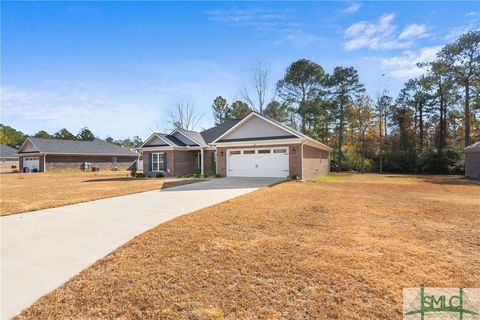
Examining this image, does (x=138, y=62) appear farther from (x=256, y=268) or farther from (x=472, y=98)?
(x=472, y=98)

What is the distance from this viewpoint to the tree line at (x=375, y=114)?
28.5m

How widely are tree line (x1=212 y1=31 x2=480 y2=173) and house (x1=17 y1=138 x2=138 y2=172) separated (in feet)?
74.1

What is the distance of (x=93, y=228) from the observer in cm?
579

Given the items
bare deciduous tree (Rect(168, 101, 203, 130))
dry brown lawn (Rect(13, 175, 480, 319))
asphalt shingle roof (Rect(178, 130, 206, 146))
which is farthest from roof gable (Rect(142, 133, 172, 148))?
bare deciduous tree (Rect(168, 101, 203, 130))

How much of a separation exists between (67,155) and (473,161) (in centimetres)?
4456

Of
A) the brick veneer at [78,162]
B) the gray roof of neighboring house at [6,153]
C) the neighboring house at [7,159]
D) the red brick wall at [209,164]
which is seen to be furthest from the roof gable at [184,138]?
the gray roof of neighboring house at [6,153]

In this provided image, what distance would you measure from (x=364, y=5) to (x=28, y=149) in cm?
4120

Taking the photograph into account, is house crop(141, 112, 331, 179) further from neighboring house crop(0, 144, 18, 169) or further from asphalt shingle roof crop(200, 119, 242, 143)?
neighboring house crop(0, 144, 18, 169)

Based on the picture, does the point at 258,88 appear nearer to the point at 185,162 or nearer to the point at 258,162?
the point at 185,162

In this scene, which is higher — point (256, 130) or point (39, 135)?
point (39, 135)

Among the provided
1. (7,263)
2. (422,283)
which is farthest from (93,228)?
(422,283)

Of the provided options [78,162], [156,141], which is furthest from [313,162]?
[78,162]

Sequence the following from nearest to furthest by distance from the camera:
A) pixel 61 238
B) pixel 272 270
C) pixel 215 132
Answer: pixel 272 270 → pixel 61 238 → pixel 215 132

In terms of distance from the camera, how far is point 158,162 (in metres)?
22.8
